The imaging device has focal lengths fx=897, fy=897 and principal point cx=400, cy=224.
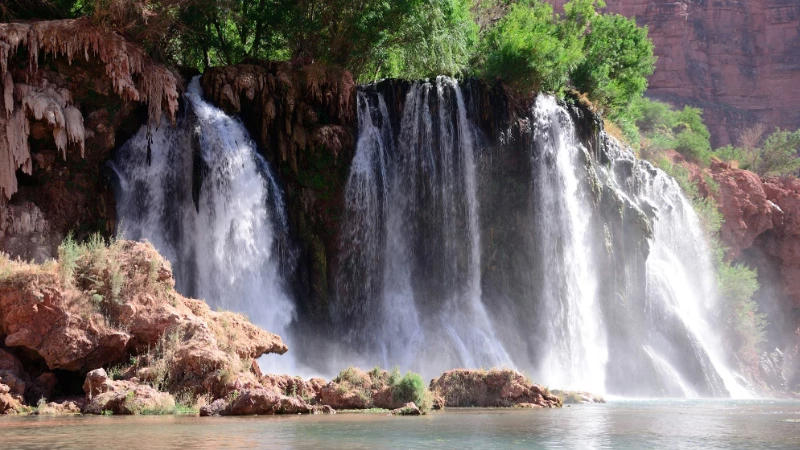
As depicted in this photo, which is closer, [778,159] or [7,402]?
[7,402]

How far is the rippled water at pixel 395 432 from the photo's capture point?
9555 millimetres

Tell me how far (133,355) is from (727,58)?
264 feet

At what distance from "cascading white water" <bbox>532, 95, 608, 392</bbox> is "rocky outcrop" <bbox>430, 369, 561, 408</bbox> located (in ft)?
45.0

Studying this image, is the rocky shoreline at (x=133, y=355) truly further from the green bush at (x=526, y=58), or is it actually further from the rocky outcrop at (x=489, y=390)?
the green bush at (x=526, y=58)

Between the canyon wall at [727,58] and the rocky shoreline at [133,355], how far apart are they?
237ft

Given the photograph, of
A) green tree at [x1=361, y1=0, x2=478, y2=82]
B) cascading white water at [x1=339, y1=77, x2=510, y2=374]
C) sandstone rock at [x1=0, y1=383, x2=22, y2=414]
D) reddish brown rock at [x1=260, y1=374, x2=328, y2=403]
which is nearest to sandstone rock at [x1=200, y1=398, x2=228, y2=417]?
reddish brown rock at [x1=260, y1=374, x2=328, y2=403]

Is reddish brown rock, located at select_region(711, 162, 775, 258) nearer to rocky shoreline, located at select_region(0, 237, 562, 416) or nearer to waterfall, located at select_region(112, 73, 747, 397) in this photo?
waterfall, located at select_region(112, 73, 747, 397)

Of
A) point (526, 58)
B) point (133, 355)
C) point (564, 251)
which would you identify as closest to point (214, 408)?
point (133, 355)

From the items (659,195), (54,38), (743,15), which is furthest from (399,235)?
(743,15)

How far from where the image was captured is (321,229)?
2930 cm

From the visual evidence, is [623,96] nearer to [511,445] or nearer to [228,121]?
[228,121]

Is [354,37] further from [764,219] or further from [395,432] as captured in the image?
[764,219]

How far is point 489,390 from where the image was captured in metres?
17.9

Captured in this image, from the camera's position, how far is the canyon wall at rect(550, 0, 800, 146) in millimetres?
83188
